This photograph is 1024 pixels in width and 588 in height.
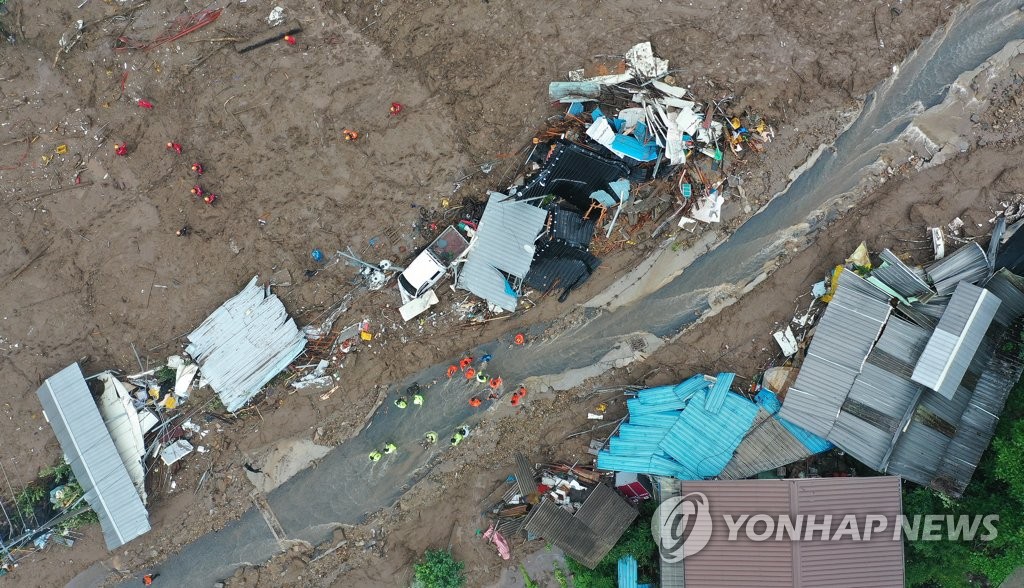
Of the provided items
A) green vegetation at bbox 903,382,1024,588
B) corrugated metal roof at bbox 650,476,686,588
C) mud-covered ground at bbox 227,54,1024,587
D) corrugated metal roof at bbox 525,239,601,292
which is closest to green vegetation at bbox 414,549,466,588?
mud-covered ground at bbox 227,54,1024,587

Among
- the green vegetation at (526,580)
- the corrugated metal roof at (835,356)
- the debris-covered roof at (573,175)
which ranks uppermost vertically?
the debris-covered roof at (573,175)

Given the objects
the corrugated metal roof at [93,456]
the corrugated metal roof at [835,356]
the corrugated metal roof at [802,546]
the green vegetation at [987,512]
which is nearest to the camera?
the corrugated metal roof at [802,546]

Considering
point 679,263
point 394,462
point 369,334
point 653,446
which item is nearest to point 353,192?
point 369,334

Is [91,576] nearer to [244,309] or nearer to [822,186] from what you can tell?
[244,309]

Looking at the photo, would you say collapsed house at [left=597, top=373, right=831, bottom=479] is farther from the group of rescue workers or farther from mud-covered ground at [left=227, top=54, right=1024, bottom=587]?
the group of rescue workers

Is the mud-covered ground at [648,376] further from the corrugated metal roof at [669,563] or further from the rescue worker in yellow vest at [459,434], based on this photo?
the corrugated metal roof at [669,563]

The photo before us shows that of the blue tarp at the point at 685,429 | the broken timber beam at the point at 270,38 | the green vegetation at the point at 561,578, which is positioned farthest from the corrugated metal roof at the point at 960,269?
the broken timber beam at the point at 270,38

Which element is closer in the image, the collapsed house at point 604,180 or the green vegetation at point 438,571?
the collapsed house at point 604,180

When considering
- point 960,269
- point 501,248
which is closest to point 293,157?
point 501,248
